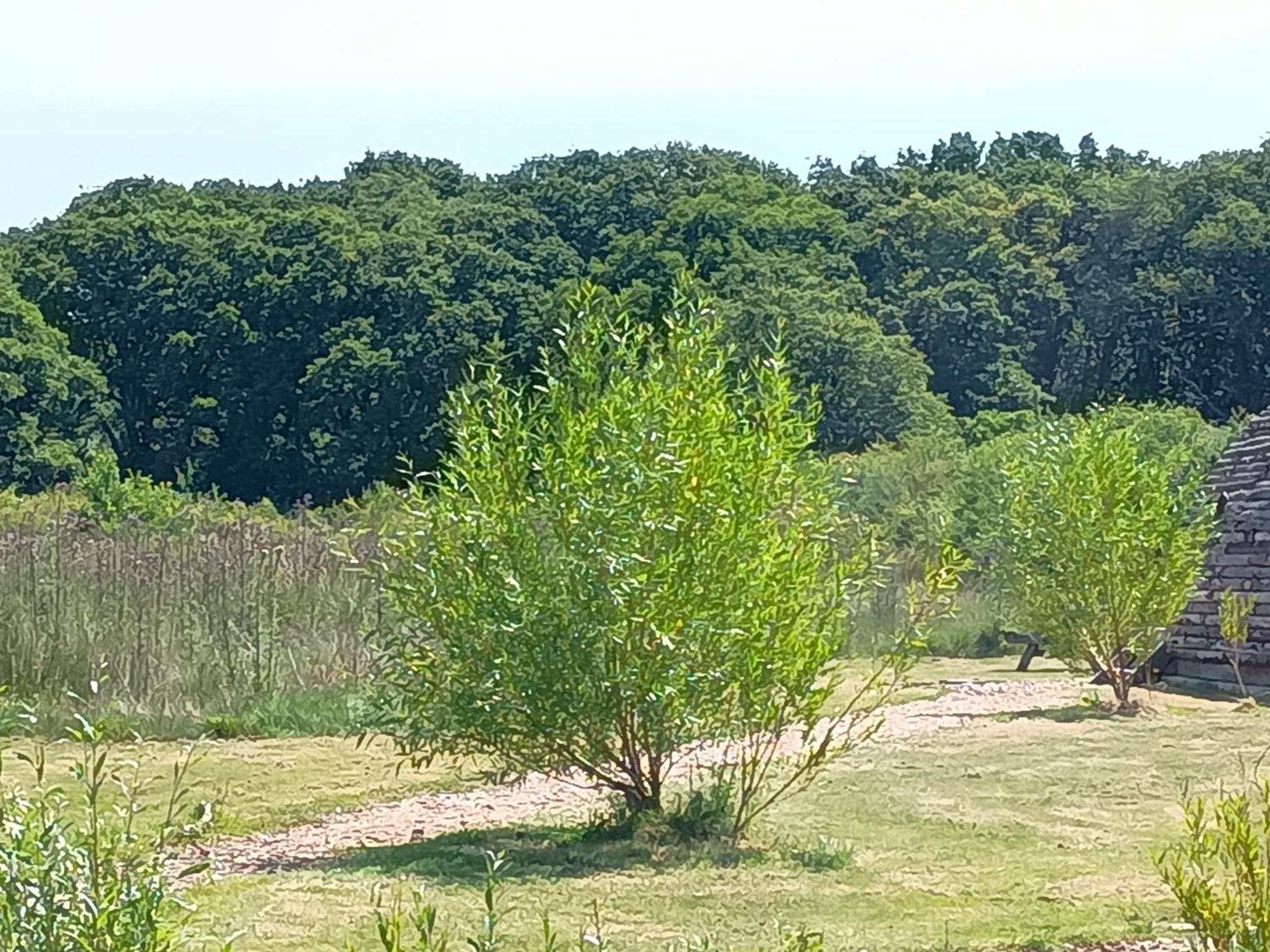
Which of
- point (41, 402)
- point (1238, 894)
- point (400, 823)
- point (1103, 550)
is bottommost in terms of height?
point (400, 823)

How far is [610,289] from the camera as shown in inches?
1638

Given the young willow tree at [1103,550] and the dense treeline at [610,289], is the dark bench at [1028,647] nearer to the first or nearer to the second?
the young willow tree at [1103,550]

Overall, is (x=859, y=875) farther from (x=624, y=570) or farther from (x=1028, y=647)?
(x=1028, y=647)

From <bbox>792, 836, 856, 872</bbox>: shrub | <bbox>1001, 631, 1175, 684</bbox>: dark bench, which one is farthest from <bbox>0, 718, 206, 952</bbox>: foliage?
<bbox>1001, 631, 1175, 684</bbox>: dark bench

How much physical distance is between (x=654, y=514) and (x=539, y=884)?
5.87ft

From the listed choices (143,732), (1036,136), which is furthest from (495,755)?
(1036,136)

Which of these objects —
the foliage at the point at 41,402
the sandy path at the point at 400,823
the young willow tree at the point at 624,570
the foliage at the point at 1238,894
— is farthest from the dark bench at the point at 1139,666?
the foliage at the point at 41,402

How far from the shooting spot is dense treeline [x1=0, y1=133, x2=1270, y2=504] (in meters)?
43.2

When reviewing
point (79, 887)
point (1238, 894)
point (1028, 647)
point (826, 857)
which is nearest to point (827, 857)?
point (826, 857)

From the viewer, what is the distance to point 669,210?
49.3 metres

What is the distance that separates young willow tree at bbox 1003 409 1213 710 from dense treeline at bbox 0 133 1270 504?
23439 millimetres

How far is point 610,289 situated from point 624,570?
3353cm

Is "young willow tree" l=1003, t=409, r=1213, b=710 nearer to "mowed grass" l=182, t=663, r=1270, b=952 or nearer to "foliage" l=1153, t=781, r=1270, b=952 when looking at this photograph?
"mowed grass" l=182, t=663, r=1270, b=952

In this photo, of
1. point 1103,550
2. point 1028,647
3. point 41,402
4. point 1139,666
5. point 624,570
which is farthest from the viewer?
point 41,402
